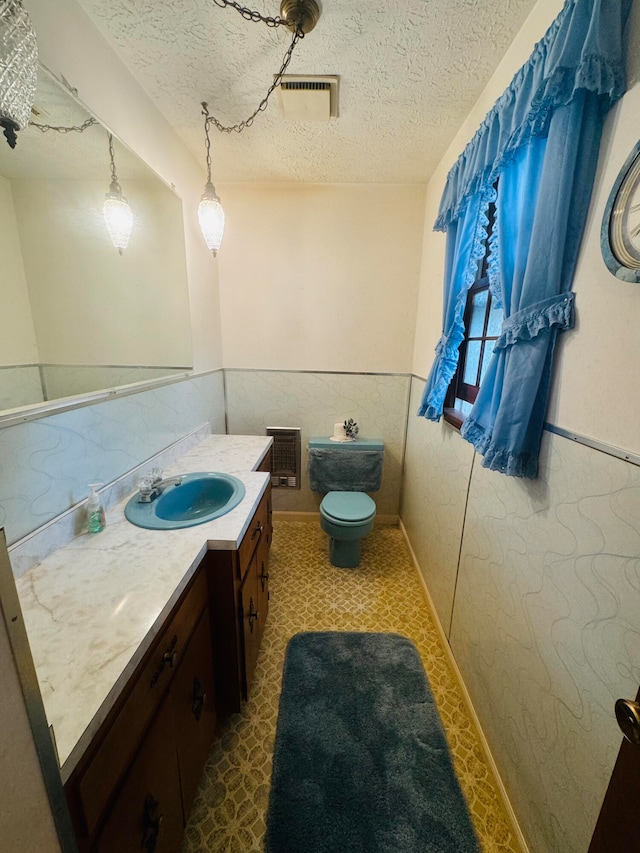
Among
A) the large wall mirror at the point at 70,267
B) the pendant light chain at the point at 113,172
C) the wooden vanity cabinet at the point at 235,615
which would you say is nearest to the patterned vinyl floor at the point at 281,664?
the wooden vanity cabinet at the point at 235,615

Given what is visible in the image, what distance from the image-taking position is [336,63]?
3.87 ft

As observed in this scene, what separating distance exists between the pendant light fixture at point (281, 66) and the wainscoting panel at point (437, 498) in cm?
149

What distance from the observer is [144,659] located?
0.68m

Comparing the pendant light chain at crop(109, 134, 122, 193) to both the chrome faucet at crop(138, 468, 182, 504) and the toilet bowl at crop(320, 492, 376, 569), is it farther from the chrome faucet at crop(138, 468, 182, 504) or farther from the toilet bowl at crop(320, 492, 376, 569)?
the toilet bowl at crop(320, 492, 376, 569)

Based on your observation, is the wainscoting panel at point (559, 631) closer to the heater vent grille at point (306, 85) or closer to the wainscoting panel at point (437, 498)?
the wainscoting panel at point (437, 498)

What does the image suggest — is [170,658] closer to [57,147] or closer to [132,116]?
[57,147]

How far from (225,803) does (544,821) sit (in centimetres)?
93

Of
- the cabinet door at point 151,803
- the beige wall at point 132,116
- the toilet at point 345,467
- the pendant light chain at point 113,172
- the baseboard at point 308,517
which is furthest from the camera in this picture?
the baseboard at point 308,517

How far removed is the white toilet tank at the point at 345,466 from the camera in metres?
2.26

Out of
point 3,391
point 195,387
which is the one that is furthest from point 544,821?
point 195,387

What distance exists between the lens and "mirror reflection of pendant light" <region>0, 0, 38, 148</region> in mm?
648

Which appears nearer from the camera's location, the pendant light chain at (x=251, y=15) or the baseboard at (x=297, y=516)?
the pendant light chain at (x=251, y=15)

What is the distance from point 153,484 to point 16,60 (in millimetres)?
1188

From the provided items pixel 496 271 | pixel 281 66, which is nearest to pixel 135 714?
pixel 496 271
